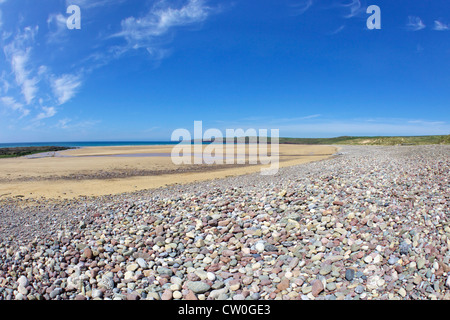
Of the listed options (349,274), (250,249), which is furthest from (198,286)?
(349,274)

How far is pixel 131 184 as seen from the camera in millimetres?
17469

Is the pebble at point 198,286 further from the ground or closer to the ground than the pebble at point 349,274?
closer to the ground

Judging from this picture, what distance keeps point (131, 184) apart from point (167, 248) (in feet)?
41.3

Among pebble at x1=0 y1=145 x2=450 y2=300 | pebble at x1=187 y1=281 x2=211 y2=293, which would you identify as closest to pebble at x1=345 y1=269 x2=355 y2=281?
pebble at x1=0 y1=145 x2=450 y2=300

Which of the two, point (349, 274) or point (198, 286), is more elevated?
point (349, 274)

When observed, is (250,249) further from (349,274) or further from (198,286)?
→ (349,274)

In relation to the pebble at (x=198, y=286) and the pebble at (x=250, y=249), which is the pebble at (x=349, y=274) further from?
the pebble at (x=198, y=286)

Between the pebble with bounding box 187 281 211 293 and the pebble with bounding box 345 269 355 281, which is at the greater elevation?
the pebble with bounding box 345 269 355 281

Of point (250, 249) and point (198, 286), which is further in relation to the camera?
Result: point (250, 249)

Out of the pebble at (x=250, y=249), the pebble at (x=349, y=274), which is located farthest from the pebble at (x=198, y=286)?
the pebble at (x=349, y=274)

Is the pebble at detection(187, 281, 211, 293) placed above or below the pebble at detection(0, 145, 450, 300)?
below

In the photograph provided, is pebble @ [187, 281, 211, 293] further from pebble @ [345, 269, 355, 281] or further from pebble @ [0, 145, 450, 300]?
pebble @ [345, 269, 355, 281]
